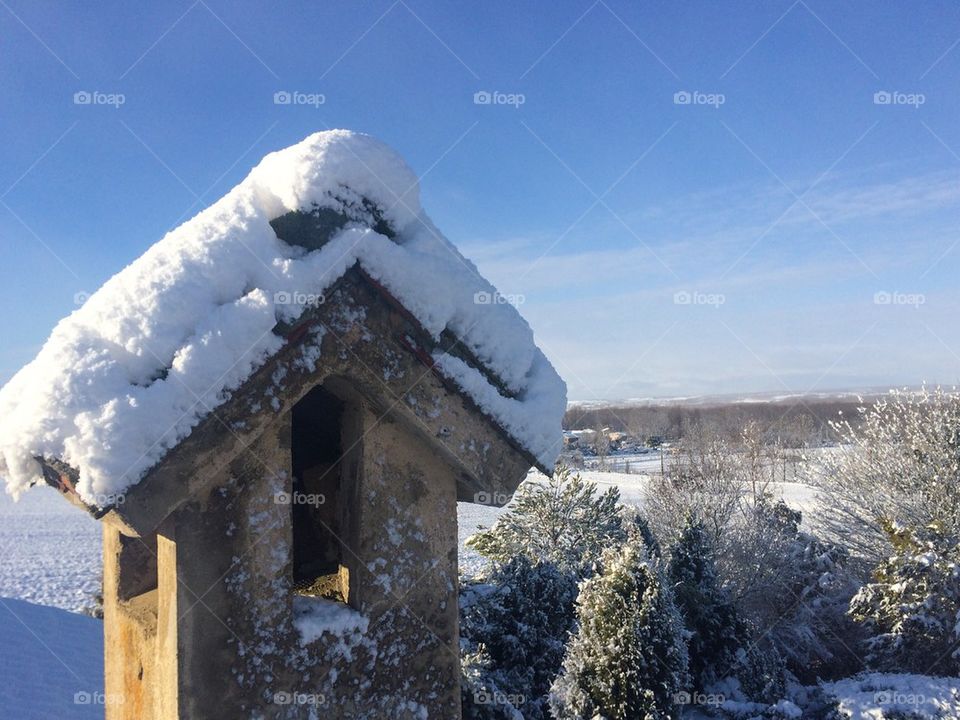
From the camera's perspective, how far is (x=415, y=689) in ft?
7.35

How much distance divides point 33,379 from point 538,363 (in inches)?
61.4

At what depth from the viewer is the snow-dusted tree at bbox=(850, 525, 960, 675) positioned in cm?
1348

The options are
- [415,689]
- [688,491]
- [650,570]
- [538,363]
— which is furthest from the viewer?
[688,491]

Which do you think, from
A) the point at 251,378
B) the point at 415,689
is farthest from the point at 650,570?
the point at 251,378

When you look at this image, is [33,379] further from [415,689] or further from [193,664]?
[415,689]
